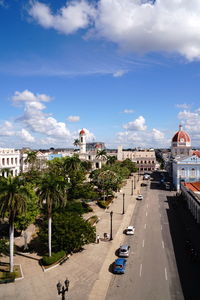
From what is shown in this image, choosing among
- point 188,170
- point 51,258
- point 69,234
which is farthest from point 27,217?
point 188,170

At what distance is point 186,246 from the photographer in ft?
120

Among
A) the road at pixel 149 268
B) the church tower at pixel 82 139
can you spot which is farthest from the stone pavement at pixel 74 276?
the church tower at pixel 82 139

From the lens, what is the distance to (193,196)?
183ft

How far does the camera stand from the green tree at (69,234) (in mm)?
34031

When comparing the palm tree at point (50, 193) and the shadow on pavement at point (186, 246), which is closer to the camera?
the shadow on pavement at point (186, 246)

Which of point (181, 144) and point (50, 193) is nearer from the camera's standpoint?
point (50, 193)

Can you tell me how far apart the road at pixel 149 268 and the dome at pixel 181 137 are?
313 feet

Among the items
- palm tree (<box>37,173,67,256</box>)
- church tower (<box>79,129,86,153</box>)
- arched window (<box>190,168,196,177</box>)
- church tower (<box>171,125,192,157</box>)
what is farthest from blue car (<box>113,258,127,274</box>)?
church tower (<box>79,129,86,153</box>)

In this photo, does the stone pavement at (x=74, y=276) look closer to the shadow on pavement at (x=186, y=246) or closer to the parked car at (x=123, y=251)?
the parked car at (x=123, y=251)

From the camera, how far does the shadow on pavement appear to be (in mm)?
27328

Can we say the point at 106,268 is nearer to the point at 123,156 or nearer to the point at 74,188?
the point at 74,188

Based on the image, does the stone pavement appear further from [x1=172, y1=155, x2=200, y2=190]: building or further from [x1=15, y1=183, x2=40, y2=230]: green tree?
[x1=172, y1=155, x2=200, y2=190]: building

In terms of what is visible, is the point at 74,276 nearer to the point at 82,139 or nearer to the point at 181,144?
the point at 181,144

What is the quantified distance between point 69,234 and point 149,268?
10.7m
